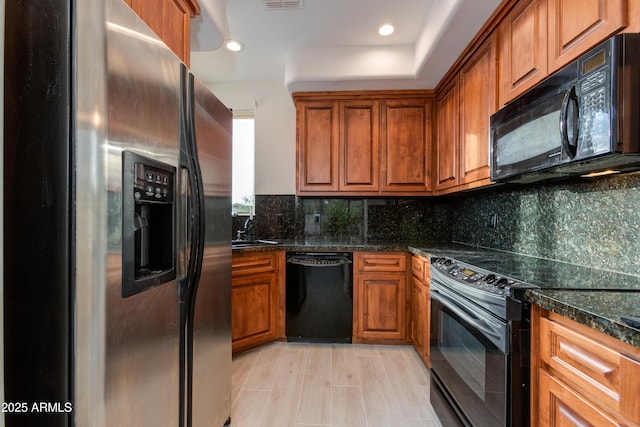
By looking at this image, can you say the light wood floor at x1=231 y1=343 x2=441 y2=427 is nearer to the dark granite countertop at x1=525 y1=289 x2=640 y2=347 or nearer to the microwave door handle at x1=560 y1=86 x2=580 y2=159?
the dark granite countertop at x1=525 y1=289 x2=640 y2=347

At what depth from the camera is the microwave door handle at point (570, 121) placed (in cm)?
106

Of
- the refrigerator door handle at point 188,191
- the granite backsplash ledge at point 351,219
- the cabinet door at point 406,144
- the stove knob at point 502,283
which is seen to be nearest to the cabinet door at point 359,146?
the cabinet door at point 406,144

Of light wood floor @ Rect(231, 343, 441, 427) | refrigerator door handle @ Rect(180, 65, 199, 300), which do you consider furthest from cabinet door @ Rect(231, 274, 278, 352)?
refrigerator door handle @ Rect(180, 65, 199, 300)

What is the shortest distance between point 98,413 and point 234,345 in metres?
1.74

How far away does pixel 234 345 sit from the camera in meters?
2.33

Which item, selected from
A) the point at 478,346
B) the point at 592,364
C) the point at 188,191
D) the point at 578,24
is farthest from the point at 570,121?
the point at 188,191

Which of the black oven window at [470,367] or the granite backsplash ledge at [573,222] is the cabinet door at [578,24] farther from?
the black oven window at [470,367]

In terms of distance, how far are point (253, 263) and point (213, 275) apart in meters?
1.07

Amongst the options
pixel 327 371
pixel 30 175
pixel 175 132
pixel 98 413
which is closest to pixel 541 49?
pixel 175 132

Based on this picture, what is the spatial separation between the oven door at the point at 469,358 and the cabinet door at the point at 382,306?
2.39 ft

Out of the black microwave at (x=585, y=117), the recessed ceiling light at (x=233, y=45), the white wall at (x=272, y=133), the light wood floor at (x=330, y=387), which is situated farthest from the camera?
the white wall at (x=272, y=133)

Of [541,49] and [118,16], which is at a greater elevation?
[541,49]

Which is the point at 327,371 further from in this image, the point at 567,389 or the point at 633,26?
the point at 633,26

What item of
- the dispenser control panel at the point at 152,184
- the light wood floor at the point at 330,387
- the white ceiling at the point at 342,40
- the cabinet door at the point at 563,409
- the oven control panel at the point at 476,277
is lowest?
the light wood floor at the point at 330,387
